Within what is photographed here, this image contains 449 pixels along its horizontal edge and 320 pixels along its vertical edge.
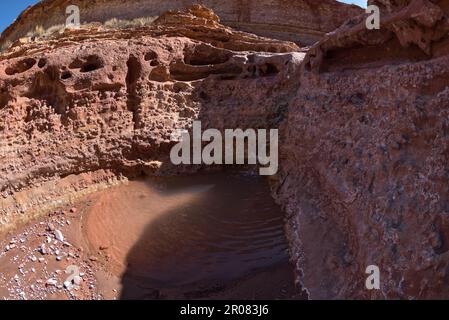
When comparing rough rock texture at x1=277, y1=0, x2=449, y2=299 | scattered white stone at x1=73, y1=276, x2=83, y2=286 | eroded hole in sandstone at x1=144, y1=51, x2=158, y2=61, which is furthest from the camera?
eroded hole in sandstone at x1=144, y1=51, x2=158, y2=61

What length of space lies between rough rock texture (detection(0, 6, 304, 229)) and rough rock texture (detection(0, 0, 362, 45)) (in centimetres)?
549

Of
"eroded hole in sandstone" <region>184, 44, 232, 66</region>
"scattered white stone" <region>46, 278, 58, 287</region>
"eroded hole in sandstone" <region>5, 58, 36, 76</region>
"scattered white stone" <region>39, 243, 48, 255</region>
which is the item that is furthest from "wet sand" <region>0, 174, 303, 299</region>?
"eroded hole in sandstone" <region>5, 58, 36, 76</region>

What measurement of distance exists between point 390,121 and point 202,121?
340 cm

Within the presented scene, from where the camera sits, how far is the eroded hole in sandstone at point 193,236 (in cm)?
467

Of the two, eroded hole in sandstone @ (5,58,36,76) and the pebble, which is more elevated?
eroded hole in sandstone @ (5,58,36,76)

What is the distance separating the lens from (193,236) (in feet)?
17.6

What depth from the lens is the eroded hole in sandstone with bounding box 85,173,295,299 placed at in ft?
15.3

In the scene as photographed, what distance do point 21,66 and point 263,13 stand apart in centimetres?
803

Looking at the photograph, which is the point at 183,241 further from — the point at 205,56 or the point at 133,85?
the point at 205,56

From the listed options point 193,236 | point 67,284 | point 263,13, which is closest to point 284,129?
point 193,236

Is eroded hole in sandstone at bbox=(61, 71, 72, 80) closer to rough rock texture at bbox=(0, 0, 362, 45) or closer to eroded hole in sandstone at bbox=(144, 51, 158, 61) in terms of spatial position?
eroded hole in sandstone at bbox=(144, 51, 158, 61)

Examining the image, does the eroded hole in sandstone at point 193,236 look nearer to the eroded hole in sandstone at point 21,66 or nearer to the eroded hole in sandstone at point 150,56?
the eroded hole in sandstone at point 150,56

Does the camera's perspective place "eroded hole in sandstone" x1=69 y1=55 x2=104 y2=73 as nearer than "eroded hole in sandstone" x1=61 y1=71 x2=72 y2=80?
No

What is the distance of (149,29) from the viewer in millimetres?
7641
